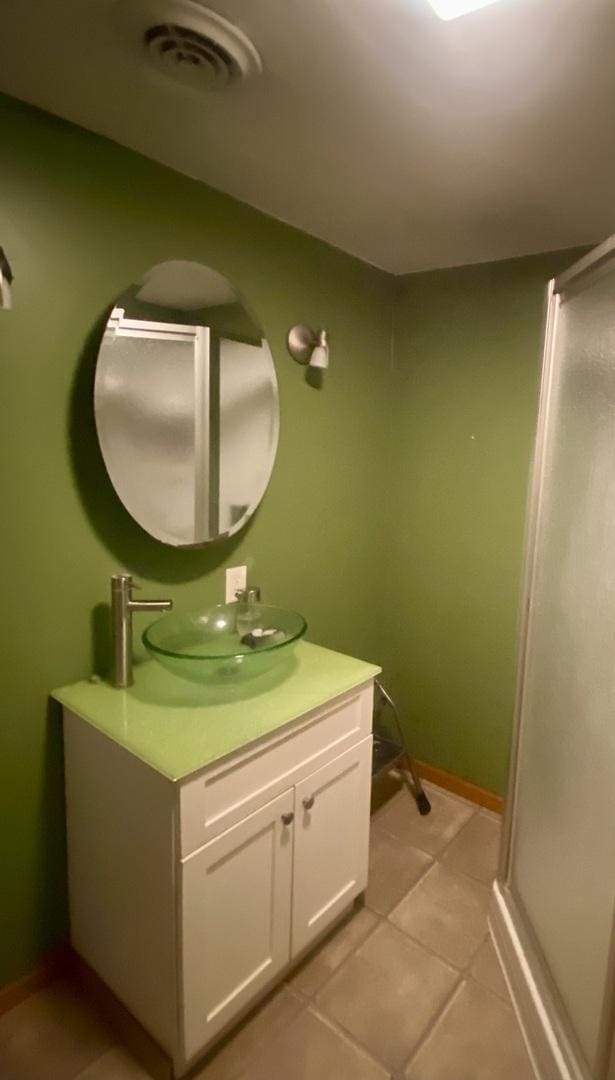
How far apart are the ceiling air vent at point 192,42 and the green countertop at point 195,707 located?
4.17 feet

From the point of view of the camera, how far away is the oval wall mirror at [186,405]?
140 cm

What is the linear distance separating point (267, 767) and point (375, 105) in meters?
1.39

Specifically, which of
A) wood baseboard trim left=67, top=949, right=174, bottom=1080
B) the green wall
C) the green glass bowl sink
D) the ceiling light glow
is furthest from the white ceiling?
wood baseboard trim left=67, top=949, right=174, bottom=1080

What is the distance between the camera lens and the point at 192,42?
0.98 meters

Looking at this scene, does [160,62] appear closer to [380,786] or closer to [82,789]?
[82,789]

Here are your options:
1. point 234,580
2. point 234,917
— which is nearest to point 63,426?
point 234,580

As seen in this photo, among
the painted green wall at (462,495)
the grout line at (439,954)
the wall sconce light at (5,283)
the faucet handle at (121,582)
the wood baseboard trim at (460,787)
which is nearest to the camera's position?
the wall sconce light at (5,283)

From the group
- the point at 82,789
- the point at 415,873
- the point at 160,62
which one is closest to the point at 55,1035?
the point at 82,789

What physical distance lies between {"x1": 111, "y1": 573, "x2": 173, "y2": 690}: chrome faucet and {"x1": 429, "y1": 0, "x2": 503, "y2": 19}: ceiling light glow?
120cm

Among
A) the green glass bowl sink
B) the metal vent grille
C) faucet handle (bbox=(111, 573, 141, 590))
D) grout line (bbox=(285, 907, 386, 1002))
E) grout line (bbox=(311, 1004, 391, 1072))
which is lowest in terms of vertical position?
grout line (bbox=(311, 1004, 391, 1072))

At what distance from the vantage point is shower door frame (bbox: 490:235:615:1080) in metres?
1.15

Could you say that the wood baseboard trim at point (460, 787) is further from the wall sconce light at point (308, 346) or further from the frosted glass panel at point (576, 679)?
the wall sconce light at point (308, 346)

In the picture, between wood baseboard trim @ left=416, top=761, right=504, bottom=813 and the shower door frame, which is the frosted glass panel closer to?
the shower door frame

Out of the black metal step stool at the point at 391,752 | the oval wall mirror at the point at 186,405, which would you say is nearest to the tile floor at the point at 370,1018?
the black metal step stool at the point at 391,752
